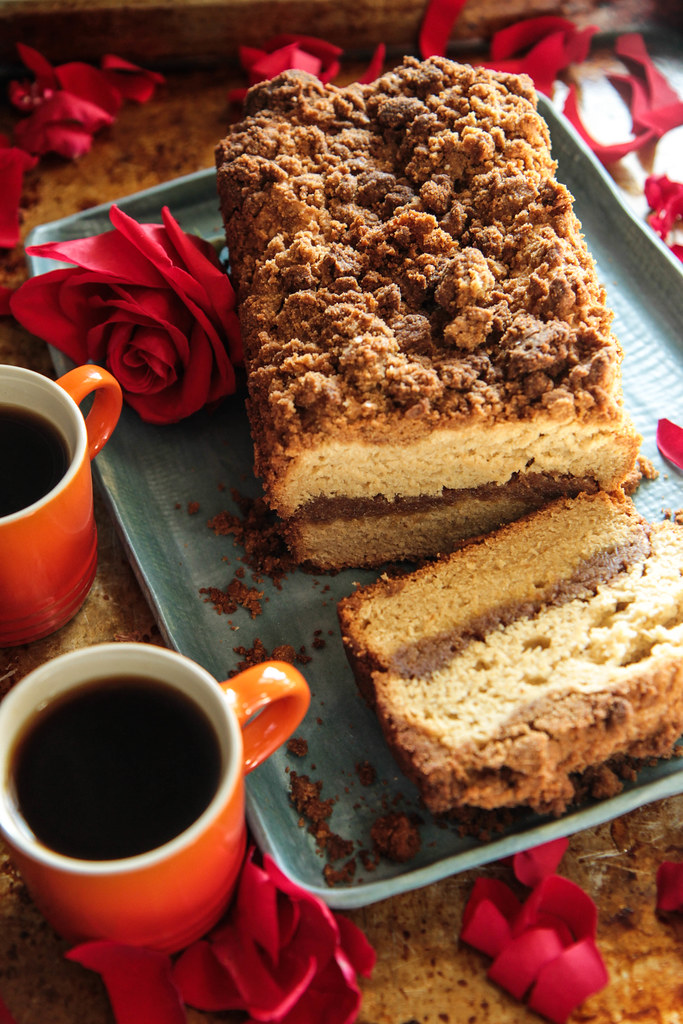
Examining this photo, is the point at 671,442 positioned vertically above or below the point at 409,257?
below

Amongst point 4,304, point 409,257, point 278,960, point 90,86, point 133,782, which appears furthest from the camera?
point 90,86

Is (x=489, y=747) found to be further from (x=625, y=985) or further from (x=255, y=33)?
(x=255, y=33)

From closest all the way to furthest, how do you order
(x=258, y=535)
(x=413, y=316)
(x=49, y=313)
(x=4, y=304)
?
(x=413, y=316) < (x=258, y=535) < (x=49, y=313) < (x=4, y=304)

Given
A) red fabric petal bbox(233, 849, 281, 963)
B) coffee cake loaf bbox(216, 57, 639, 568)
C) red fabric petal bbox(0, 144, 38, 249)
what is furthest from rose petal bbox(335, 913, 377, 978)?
red fabric petal bbox(0, 144, 38, 249)

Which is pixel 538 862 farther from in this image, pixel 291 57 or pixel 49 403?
pixel 291 57

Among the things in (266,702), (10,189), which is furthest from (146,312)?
(266,702)

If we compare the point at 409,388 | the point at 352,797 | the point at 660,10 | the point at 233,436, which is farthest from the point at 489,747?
the point at 660,10

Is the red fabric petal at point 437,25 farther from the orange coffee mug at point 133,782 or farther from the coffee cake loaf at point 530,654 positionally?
the orange coffee mug at point 133,782

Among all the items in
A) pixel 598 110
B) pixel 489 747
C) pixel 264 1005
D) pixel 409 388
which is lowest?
pixel 264 1005
